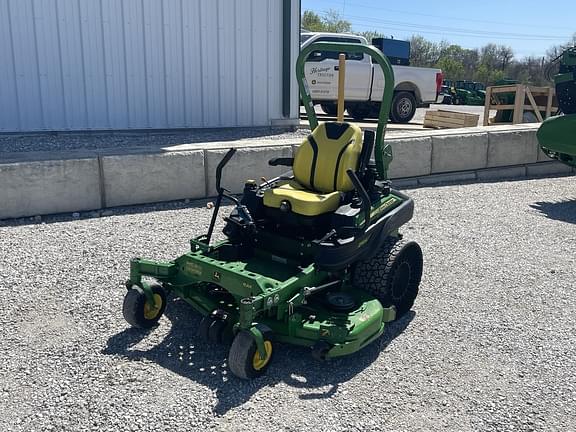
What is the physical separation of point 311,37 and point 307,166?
37.4 ft

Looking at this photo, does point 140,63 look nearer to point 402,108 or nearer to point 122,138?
point 122,138

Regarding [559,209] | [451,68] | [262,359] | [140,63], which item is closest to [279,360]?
[262,359]

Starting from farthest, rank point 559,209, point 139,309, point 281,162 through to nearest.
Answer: point 559,209 → point 281,162 → point 139,309

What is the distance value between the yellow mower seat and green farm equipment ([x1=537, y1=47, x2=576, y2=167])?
212 inches

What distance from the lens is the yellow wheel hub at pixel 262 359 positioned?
3.65 metres

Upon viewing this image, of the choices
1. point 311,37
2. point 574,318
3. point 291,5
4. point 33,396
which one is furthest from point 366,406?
point 311,37

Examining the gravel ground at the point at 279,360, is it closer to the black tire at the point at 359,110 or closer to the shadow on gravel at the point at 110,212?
the shadow on gravel at the point at 110,212

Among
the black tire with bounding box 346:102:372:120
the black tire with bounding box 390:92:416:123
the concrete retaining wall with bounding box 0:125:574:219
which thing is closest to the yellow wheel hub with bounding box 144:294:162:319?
the concrete retaining wall with bounding box 0:125:574:219

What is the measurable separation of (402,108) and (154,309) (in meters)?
13.3

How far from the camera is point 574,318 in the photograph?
4.87 m

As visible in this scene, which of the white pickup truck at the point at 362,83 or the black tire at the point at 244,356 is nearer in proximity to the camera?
the black tire at the point at 244,356

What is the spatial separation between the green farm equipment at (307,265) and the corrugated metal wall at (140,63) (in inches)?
258

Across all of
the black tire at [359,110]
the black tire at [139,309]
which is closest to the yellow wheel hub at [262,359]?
the black tire at [139,309]

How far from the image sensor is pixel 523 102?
14.1m
